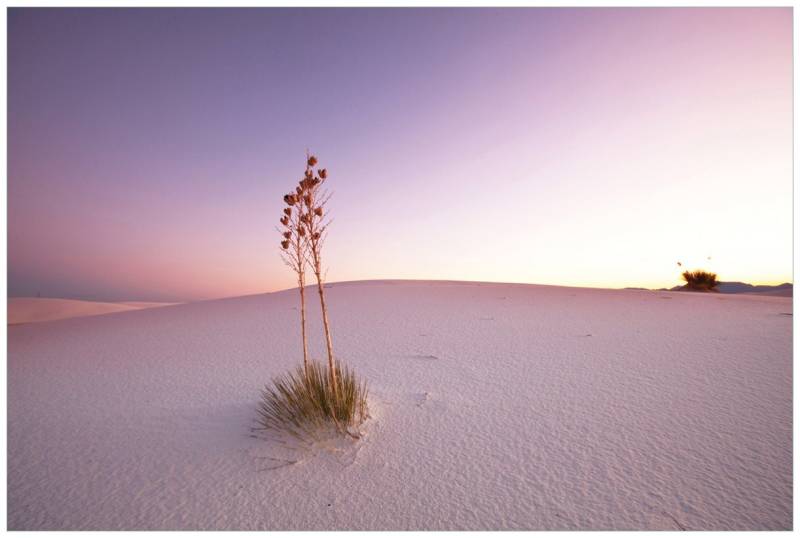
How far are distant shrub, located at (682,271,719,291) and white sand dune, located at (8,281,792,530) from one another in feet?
33.2

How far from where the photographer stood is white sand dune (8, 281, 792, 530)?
78.7 inches

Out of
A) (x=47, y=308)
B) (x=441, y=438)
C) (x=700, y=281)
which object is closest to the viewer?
(x=441, y=438)

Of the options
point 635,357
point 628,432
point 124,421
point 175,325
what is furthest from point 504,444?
point 175,325

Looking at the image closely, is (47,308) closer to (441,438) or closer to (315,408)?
(315,408)

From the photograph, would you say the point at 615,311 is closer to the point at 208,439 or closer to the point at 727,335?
the point at 727,335

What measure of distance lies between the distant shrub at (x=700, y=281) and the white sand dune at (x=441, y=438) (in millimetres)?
10133

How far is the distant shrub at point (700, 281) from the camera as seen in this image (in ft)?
46.2

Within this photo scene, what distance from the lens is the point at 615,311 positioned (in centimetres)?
745

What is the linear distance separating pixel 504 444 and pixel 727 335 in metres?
4.56

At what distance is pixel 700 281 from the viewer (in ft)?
46.7

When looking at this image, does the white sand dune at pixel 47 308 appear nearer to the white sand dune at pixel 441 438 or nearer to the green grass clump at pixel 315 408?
the white sand dune at pixel 441 438

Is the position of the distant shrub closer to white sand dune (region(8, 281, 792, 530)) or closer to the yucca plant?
white sand dune (region(8, 281, 792, 530))

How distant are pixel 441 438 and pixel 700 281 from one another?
52.1ft

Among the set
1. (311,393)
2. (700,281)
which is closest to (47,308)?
(311,393)
